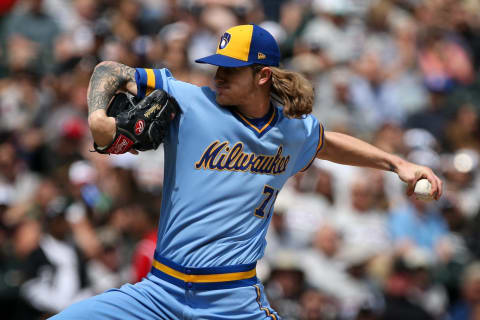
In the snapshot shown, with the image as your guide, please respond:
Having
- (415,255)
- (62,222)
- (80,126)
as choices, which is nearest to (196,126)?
(62,222)

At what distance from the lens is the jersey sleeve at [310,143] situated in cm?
488

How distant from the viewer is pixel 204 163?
453cm

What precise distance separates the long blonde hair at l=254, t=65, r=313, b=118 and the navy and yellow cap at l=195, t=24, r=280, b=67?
8 cm

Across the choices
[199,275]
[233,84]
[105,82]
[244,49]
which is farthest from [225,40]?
[199,275]

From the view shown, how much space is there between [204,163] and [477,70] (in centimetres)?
908

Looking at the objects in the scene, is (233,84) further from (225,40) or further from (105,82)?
(105,82)

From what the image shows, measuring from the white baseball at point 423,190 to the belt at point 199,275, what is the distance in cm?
106

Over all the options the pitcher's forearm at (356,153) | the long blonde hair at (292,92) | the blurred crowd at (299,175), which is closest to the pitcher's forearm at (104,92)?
the long blonde hair at (292,92)

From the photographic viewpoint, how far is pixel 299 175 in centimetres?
905

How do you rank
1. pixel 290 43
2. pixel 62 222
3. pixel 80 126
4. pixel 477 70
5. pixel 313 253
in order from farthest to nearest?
pixel 477 70, pixel 290 43, pixel 80 126, pixel 313 253, pixel 62 222

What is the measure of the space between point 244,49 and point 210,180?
73 cm

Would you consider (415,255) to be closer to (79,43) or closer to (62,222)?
(62,222)

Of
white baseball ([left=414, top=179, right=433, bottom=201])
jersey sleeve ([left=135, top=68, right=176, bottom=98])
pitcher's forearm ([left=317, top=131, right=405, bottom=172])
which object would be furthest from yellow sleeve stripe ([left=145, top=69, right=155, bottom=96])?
white baseball ([left=414, top=179, right=433, bottom=201])

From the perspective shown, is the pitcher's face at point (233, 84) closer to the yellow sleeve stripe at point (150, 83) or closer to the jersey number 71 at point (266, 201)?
the yellow sleeve stripe at point (150, 83)
